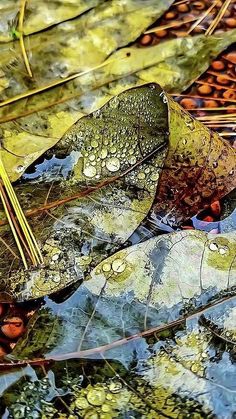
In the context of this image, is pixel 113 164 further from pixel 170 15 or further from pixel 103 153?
pixel 170 15

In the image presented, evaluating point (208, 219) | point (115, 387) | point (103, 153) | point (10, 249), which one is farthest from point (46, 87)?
point (115, 387)

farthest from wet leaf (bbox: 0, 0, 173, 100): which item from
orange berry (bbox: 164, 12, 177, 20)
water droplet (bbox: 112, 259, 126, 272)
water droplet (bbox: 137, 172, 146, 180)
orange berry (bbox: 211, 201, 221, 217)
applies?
water droplet (bbox: 112, 259, 126, 272)

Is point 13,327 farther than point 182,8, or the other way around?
point 182,8

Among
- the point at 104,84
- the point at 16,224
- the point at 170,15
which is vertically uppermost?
the point at 170,15

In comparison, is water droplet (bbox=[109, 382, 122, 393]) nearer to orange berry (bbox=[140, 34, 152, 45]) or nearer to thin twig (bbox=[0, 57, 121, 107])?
thin twig (bbox=[0, 57, 121, 107])

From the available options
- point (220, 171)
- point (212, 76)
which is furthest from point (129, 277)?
point (212, 76)

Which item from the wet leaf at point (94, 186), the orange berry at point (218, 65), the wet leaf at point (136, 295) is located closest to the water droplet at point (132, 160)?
the wet leaf at point (94, 186)

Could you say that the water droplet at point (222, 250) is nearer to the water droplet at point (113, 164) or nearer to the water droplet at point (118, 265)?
the water droplet at point (118, 265)

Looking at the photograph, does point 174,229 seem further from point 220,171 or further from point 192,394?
point 192,394
